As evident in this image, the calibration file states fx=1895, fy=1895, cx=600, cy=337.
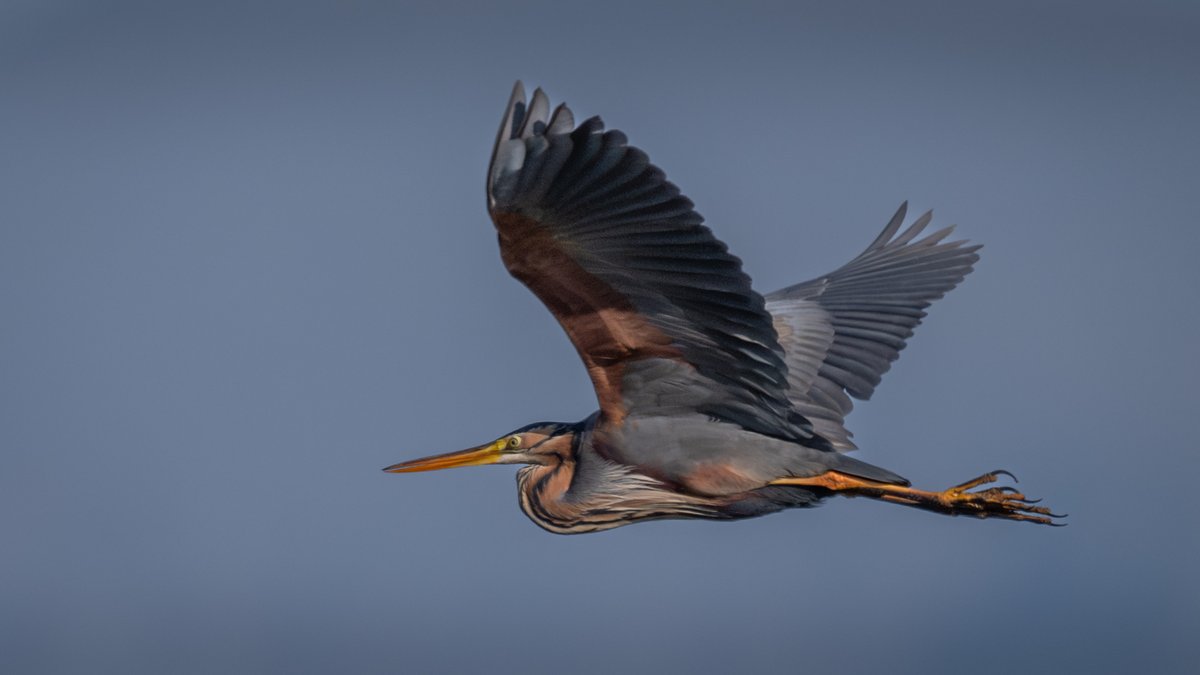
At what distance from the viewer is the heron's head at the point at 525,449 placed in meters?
8.06

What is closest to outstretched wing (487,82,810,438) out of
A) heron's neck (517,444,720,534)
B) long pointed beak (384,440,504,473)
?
heron's neck (517,444,720,534)

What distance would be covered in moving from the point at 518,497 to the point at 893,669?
52021mm

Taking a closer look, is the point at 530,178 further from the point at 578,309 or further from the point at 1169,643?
the point at 1169,643

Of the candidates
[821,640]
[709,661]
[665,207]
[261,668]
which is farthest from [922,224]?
[261,668]

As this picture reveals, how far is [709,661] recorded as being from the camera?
5303 centimetres

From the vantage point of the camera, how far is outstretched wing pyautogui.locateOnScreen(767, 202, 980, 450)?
8484 millimetres

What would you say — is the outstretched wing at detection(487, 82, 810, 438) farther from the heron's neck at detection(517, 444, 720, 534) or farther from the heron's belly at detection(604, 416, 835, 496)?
the heron's neck at detection(517, 444, 720, 534)

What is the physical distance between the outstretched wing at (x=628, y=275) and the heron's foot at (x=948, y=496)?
0.79ft

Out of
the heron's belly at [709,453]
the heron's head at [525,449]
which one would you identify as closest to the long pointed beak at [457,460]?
the heron's head at [525,449]

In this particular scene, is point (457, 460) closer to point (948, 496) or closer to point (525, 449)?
point (525, 449)

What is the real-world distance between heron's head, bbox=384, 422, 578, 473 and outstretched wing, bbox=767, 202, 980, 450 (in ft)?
3.48

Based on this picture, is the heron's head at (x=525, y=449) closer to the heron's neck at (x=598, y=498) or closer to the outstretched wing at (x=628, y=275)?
the heron's neck at (x=598, y=498)

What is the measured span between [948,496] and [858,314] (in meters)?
1.54

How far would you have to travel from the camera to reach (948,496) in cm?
771
